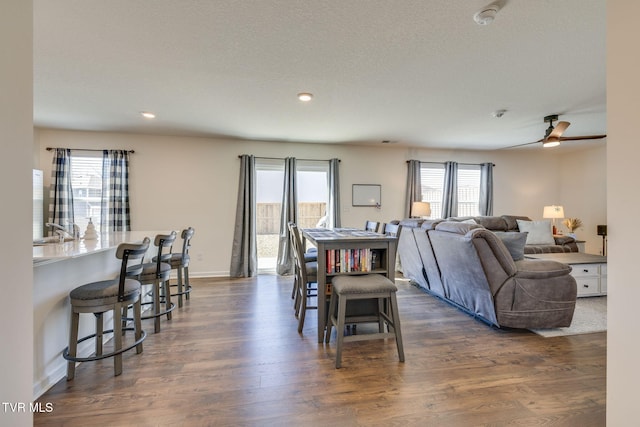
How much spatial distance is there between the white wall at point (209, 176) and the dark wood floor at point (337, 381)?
7.61 ft

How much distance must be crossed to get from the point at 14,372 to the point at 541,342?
352 cm

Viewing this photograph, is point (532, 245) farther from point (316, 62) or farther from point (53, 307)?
point (53, 307)

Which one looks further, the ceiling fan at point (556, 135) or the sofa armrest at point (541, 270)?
the ceiling fan at point (556, 135)

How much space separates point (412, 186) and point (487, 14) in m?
4.02

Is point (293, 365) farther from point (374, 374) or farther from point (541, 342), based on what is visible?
point (541, 342)

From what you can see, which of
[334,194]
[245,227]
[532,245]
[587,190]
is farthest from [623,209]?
[587,190]

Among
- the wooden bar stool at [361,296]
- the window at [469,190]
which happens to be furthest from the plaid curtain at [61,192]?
the window at [469,190]

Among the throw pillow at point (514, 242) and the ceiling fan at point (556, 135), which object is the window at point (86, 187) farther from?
the ceiling fan at point (556, 135)

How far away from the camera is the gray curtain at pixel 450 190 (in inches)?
223

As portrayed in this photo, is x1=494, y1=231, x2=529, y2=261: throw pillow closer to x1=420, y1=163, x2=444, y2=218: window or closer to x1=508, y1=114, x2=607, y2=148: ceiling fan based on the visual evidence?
x1=508, y1=114, x2=607, y2=148: ceiling fan

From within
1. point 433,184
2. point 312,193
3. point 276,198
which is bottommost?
point 276,198

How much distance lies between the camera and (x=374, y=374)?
1967 mm

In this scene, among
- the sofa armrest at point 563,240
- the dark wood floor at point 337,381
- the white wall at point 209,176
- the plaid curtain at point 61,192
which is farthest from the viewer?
the sofa armrest at point 563,240

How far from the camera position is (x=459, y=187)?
19.3 ft
